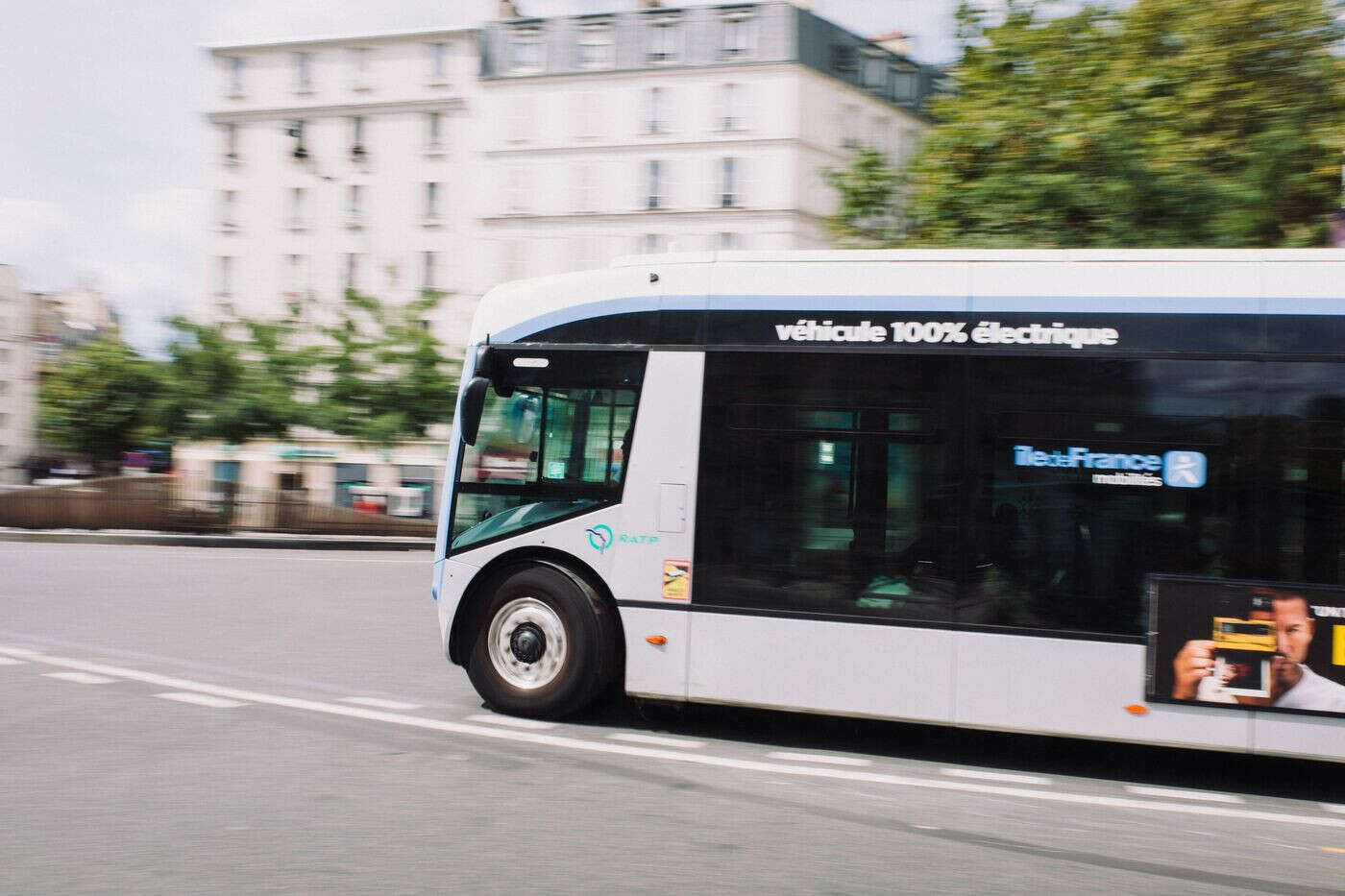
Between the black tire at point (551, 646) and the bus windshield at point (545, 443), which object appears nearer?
the black tire at point (551, 646)

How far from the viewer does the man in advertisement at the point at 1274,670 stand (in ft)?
21.1

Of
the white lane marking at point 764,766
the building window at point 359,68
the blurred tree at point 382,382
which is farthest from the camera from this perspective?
the building window at point 359,68

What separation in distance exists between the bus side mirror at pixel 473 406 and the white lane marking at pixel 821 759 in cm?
266

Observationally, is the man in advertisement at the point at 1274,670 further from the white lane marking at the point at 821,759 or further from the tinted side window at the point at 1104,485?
the white lane marking at the point at 821,759

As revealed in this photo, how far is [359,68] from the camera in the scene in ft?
174

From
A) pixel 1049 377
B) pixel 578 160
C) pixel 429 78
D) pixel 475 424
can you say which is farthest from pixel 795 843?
pixel 429 78

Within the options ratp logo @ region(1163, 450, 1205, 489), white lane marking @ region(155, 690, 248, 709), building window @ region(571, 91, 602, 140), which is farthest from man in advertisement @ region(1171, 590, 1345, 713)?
building window @ region(571, 91, 602, 140)

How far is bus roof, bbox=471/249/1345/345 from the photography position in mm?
6703

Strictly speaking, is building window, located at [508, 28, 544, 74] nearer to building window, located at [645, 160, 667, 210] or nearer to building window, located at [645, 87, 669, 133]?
building window, located at [645, 87, 669, 133]

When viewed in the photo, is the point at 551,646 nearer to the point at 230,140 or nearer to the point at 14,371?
the point at 230,140

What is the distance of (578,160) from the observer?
153ft

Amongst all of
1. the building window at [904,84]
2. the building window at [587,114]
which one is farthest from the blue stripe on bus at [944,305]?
the building window at [904,84]

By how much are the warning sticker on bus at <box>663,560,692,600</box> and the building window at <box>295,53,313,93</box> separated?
168 ft

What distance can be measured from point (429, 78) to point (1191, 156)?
41141 millimetres
